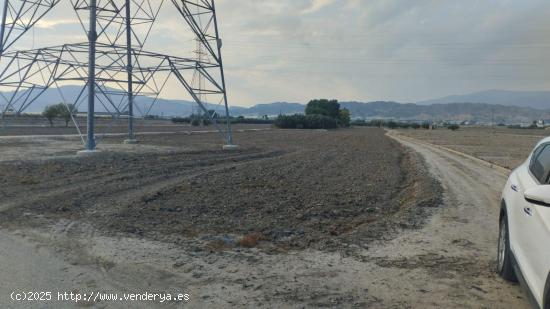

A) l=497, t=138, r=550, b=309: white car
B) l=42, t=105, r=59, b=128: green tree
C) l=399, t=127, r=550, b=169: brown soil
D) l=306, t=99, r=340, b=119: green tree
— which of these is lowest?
l=399, t=127, r=550, b=169: brown soil

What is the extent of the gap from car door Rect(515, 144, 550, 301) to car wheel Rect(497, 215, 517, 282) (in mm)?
552

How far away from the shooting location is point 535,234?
451cm

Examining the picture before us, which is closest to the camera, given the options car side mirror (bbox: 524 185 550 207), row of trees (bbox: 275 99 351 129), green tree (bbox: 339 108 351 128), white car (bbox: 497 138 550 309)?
car side mirror (bbox: 524 185 550 207)

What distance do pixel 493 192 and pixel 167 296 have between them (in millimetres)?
11476

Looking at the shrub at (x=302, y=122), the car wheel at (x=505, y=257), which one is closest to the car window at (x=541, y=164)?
the car wheel at (x=505, y=257)

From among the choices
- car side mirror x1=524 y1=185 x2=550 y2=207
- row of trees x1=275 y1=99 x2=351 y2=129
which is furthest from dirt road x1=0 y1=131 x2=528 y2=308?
row of trees x1=275 y1=99 x2=351 y2=129

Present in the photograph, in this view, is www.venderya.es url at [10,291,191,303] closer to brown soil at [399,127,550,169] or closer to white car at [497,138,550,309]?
white car at [497,138,550,309]

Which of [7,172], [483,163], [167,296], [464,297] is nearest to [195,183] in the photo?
[7,172]

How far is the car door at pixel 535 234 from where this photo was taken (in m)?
4.11

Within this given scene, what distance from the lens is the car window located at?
17.7ft

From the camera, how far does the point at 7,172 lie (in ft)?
47.3

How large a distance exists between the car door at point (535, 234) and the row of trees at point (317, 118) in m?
87.7

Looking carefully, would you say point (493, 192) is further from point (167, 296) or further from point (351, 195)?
point (167, 296)

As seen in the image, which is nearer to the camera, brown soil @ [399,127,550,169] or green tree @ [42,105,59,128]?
brown soil @ [399,127,550,169]
